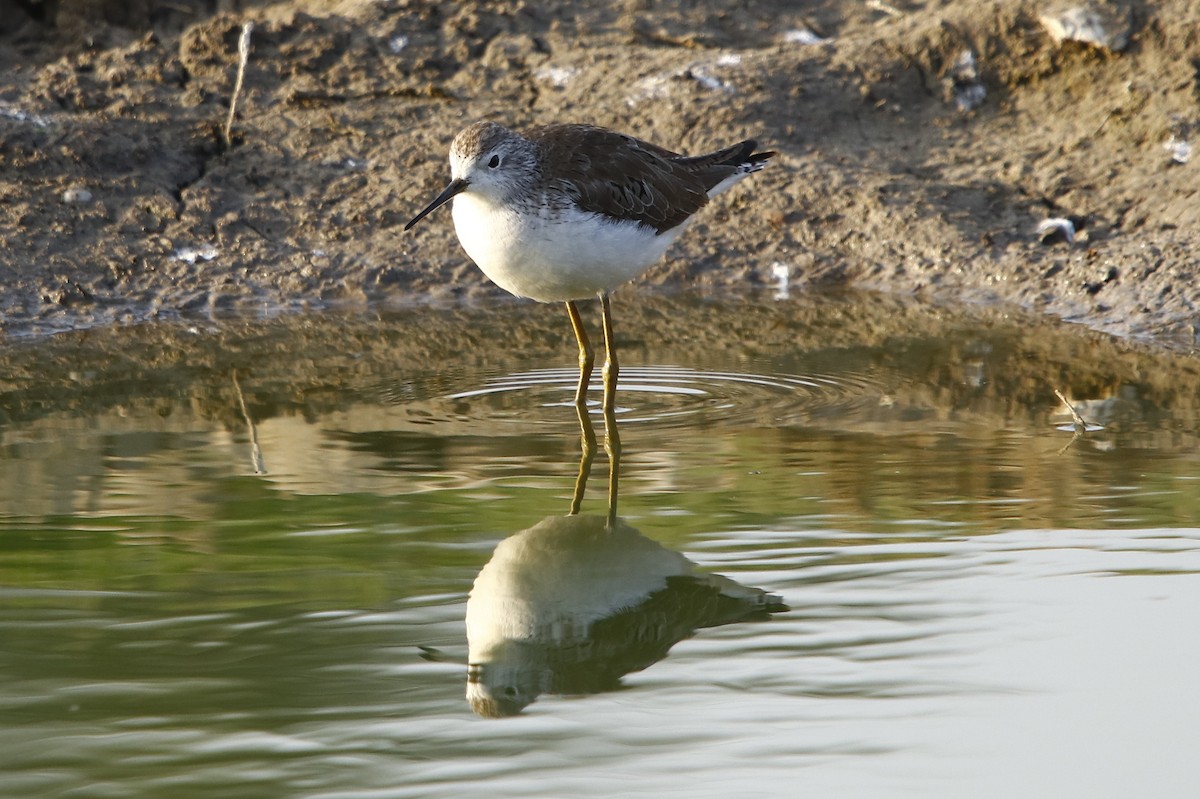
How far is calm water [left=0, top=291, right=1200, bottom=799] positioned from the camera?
3.62 meters

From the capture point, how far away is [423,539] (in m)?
5.20

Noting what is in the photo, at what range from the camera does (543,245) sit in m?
6.66

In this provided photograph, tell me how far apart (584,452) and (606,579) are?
4.87 feet

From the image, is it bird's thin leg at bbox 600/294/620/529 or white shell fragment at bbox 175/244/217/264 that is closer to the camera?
bird's thin leg at bbox 600/294/620/529

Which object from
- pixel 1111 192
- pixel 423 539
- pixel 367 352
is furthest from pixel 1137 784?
pixel 1111 192

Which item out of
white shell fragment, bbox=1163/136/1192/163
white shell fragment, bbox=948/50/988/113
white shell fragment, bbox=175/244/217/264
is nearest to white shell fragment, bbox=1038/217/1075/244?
white shell fragment, bbox=1163/136/1192/163

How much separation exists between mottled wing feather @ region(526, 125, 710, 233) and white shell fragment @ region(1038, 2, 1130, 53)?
10.8 ft

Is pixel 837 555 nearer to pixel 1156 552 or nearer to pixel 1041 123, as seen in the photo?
pixel 1156 552

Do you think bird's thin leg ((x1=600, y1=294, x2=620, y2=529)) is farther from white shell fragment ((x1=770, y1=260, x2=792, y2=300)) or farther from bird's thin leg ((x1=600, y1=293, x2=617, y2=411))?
white shell fragment ((x1=770, y1=260, x2=792, y2=300))

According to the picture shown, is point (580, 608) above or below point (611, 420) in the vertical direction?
below

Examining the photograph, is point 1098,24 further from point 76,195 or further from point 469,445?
point 76,195

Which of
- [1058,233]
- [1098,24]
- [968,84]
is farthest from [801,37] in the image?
[1058,233]

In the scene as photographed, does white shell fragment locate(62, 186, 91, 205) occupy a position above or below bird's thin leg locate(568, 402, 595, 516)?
above

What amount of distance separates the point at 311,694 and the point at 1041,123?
7.45 meters
